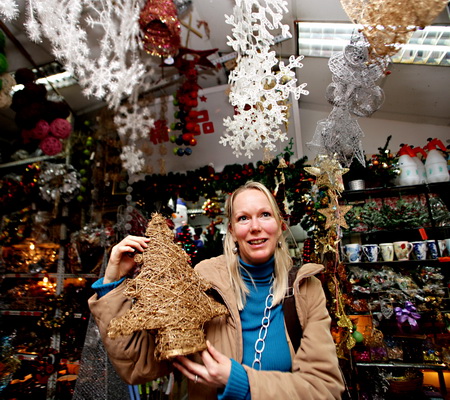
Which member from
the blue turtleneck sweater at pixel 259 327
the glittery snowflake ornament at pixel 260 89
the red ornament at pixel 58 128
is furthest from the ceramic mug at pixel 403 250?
the red ornament at pixel 58 128

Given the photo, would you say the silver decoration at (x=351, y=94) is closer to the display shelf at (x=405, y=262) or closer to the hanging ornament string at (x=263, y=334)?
the display shelf at (x=405, y=262)

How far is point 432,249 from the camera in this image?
2717 mm

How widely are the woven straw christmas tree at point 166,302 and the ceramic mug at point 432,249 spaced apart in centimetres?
261

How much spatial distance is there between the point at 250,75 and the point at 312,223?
162 centimetres

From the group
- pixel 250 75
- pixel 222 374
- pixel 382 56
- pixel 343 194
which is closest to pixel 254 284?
pixel 222 374

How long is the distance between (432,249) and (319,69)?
2.03m

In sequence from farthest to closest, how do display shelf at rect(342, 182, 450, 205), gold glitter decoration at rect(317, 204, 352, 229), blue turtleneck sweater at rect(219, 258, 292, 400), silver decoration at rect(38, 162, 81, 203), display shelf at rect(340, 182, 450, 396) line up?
silver decoration at rect(38, 162, 81, 203)
display shelf at rect(342, 182, 450, 205)
display shelf at rect(340, 182, 450, 396)
gold glitter decoration at rect(317, 204, 352, 229)
blue turtleneck sweater at rect(219, 258, 292, 400)

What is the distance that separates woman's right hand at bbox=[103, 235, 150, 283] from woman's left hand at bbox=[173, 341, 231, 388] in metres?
0.39

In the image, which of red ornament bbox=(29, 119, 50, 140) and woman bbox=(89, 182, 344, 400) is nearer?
woman bbox=(89, 182, 344, 400)

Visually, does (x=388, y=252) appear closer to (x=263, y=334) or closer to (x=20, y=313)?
(x=263, y=334)

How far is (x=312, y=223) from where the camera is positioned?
282 cm

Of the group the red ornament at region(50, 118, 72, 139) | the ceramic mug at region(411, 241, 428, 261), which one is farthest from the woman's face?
the red ornament at region(50, 118, 72, 139)

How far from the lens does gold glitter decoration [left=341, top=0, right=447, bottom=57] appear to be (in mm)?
1404

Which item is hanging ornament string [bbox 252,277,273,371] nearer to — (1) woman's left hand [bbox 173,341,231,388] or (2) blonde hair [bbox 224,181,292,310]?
(2) blonde hair [bbox 224,181,292,310]
